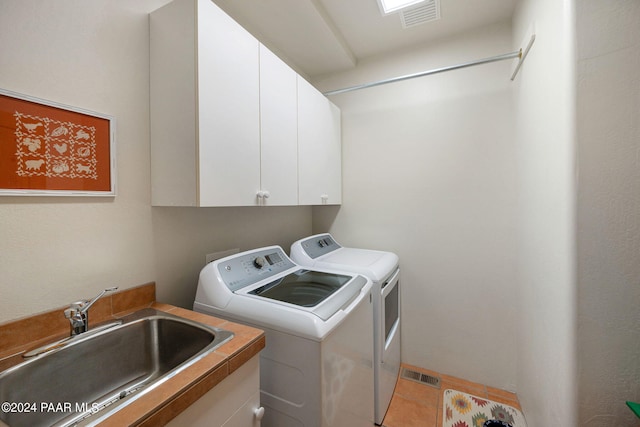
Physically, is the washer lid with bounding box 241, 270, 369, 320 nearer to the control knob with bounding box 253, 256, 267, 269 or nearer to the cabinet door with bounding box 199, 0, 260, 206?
the control knob with bounding box 253, 256, 267, 269

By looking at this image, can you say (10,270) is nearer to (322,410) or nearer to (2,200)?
(2,200)

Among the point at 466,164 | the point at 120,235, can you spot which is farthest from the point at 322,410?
the point at 466,164

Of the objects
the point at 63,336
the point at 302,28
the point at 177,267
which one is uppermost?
the point at 302,28

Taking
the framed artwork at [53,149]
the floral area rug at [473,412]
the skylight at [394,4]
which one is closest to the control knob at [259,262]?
the framed artwork at [53,149]

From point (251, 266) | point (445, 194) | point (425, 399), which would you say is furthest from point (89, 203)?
point (425, 399)

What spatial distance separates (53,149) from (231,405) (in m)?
1.10

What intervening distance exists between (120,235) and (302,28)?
5.77ft

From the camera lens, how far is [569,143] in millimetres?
931

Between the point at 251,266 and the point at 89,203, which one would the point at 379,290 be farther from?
the point at 89,203

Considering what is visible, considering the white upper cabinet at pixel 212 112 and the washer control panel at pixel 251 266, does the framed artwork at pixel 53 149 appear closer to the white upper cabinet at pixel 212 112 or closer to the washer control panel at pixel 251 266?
the white upper cabinet at pixel 212 112

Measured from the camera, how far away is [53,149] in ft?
3.04

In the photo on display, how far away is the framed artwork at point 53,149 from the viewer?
83 cm

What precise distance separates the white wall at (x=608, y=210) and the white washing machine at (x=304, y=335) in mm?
827

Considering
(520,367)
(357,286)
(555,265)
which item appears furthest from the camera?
(520,367)
